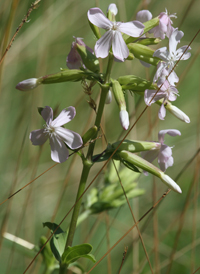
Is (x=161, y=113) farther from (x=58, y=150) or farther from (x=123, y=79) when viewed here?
(x=58, y=150)

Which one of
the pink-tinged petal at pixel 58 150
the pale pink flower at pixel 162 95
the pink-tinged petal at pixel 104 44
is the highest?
the pink-tinged petal at pixel 104 44

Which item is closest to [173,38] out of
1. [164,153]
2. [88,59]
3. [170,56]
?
[170,56]

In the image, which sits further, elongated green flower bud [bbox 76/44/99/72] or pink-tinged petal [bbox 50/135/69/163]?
elongated green flower bud [bbox 76/44/99/72]

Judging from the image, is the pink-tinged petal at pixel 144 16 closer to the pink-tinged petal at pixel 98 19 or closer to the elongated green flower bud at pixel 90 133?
the pink-tinged petal at pixel 98 19

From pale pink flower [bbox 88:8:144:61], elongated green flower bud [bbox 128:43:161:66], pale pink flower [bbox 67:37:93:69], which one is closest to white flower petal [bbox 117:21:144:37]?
pale pink flower [bbox 88:8:144:61]

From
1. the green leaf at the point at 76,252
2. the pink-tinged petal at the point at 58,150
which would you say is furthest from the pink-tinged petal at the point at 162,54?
the green leaf at the point at 76,252

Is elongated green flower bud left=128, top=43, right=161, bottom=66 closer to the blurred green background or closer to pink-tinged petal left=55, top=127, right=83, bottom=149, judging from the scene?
pink-tinged petal left=55, top=127, right=83, bottom=149

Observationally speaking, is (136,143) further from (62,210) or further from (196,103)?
(196,103)
